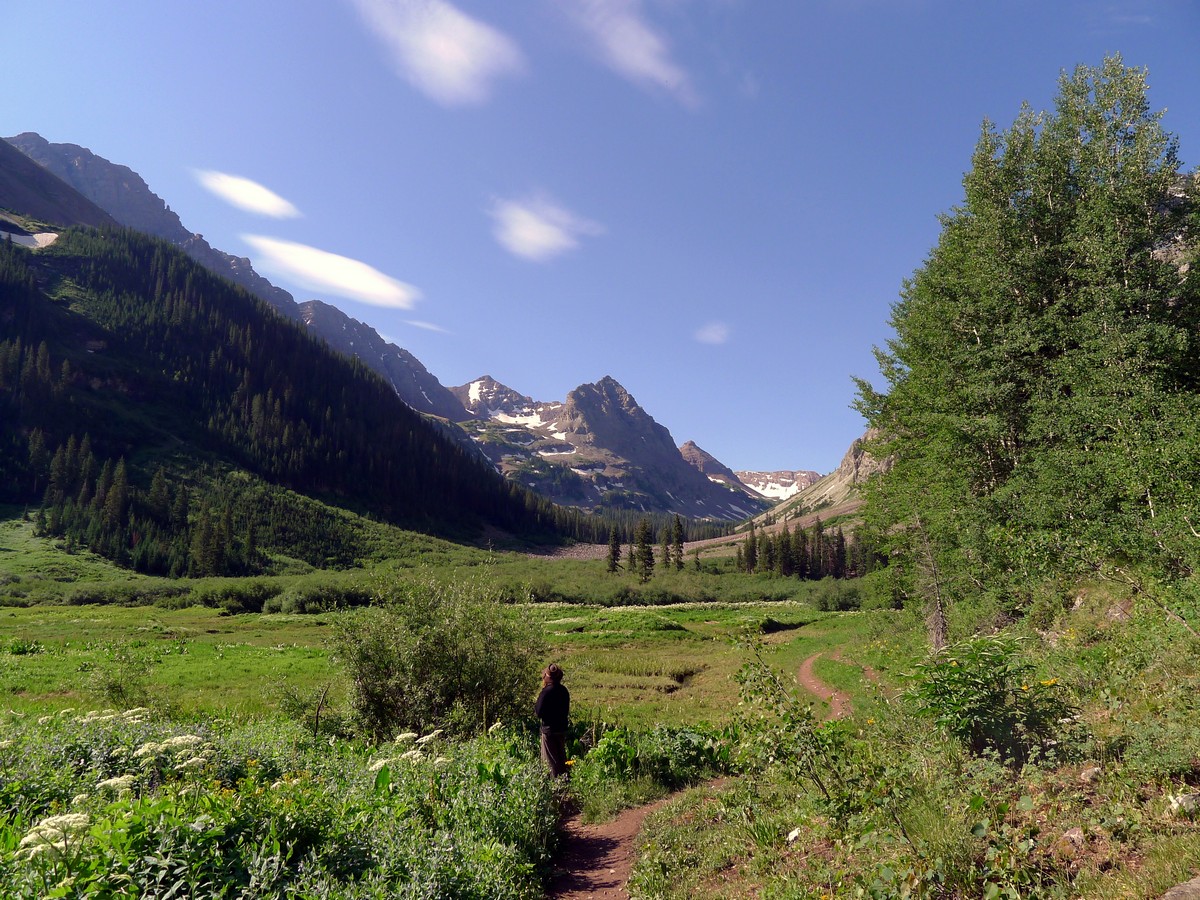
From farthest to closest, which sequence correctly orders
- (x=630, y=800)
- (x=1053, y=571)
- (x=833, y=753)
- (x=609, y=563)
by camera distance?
1. (x=609, y=563)
2. (x=1053, y=571)
3. (x=630, y=800)
4. (x=833, y=753)

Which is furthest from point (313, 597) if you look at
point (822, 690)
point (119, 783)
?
point (119, 783)

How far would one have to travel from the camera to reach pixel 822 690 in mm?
25984

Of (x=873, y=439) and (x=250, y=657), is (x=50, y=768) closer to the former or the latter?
(x=873, y=439)

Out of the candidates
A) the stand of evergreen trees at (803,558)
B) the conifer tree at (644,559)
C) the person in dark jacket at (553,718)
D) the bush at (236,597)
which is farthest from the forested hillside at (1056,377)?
the stand of evergreen trees at (803,558)

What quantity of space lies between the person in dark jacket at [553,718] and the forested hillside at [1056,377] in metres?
12.6

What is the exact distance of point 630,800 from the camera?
1182cm

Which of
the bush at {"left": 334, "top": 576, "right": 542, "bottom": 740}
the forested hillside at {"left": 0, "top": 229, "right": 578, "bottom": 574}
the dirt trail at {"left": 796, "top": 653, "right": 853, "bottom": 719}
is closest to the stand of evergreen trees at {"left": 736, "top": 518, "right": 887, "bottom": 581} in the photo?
the forested hillside at {"left": 0, "top": 229, "right": 578, "bottom": 574}

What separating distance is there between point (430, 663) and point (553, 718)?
551 cm

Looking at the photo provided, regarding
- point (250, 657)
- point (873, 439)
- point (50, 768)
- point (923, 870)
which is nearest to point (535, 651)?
point (50, 768)

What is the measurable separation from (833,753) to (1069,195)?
2472 cm

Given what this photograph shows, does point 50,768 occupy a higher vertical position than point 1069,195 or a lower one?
lower

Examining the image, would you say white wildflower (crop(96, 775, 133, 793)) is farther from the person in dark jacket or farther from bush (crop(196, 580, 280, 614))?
bush (crop(196, 580, 280, 614))

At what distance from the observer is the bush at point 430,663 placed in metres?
16.2

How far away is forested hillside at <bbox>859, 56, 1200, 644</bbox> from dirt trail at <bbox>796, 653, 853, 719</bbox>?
14.4 ft
